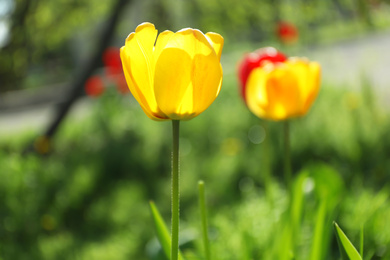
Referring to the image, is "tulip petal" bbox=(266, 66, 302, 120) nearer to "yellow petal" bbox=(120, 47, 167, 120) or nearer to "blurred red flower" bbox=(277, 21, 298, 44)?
"yellow petal" bbox=(120, 47, 167, 120)

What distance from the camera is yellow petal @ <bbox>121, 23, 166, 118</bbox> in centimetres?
82

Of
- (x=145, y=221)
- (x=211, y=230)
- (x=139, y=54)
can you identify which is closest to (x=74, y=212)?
(x=145, y=221)

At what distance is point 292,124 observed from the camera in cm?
396

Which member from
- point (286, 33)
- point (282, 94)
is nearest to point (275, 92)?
point (282, 94)

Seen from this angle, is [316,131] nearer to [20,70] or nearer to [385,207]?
[385,207]

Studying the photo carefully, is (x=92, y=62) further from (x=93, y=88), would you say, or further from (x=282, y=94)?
(x=282, y=94)

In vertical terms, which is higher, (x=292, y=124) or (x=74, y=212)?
(x=292, y=124)

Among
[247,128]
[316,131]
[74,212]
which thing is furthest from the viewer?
[247,128]

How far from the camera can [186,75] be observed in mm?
810

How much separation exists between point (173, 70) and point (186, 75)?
3 cm

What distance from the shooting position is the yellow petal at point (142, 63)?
0.82 metres

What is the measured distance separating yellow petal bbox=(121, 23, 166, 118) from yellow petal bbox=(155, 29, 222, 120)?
0.11 ft

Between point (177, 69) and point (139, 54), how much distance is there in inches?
3.1

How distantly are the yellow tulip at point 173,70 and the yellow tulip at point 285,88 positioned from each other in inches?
24.2
